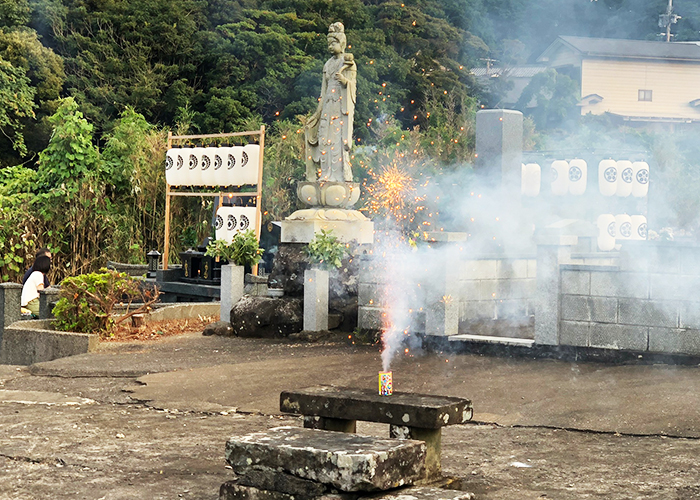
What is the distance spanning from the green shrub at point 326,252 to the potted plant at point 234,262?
124 cm

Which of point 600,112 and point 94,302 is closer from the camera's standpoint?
point 94,302

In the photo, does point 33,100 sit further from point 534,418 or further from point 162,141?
point 534,418

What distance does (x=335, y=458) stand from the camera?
4535 millimetres

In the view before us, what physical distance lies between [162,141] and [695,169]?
17.5 meters

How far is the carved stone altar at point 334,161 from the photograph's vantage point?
13750 mm

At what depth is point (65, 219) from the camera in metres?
22.1

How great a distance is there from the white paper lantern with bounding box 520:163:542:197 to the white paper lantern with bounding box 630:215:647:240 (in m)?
2.64

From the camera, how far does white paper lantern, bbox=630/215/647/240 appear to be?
19578 mm

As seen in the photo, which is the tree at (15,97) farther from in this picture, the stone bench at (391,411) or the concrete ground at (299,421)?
the stone bench at (391,411)

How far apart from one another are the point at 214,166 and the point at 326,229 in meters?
5.66

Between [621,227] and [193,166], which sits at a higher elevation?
[193,166]

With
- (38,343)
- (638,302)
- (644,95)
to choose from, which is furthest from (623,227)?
(644,95)

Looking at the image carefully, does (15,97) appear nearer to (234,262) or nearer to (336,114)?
(336,114)

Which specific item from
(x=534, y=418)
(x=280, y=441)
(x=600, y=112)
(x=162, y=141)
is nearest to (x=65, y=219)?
(x=162, y=141)
